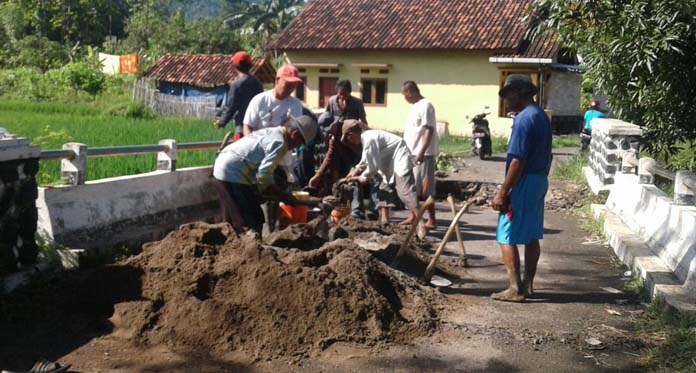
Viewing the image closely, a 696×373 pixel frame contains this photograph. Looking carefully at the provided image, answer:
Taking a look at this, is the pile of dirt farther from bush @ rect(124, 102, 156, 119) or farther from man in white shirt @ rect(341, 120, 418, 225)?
bush @ rect(124, 102, 156, 119)

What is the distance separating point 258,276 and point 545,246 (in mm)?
4904

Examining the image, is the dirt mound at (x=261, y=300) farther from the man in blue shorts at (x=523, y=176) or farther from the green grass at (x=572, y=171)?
the green grass at (x=572, y=171)

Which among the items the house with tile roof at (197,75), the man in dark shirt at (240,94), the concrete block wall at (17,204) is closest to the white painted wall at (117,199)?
the concrete block wall at (17,204)

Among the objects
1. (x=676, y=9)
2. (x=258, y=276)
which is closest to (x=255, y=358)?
(x=258, y=276)

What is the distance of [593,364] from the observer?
5410mm

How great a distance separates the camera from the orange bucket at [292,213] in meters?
8.03

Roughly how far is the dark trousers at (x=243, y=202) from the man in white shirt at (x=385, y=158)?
207 centimetres

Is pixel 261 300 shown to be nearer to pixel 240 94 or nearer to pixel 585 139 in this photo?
pixel 240 94

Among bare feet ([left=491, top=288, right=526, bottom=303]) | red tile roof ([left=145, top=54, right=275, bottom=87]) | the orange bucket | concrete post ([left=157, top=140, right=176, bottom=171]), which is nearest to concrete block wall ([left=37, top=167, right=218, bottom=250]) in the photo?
concrete post ([left=157, top=140, right=176, bottom=171])

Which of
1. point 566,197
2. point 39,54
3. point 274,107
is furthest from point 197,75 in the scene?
point 274,107

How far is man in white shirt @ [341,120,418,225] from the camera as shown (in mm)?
9258

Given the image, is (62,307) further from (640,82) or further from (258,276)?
(640,82)

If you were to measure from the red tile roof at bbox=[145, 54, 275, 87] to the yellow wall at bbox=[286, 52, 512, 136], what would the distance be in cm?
236

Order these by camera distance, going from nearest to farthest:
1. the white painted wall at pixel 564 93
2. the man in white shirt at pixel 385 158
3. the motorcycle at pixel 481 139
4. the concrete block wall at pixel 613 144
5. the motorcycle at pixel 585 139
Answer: the man in white shirt at pixel 385 158 < the concrete block wall at pixel 613 144 < the motorcycle at pixel 585 139 < the motorcycle at pixel 481 139 < the white painted wall at pixel 564 93
